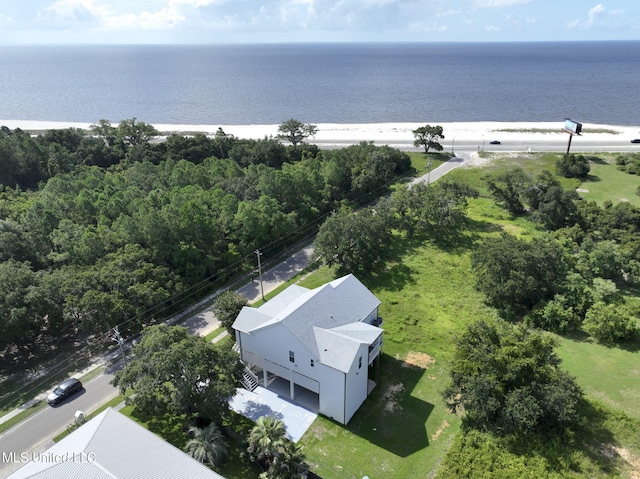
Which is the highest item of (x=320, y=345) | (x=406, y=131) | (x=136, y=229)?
(x=136, y=229)

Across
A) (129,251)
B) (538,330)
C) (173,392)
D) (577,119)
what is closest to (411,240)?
(538,330)

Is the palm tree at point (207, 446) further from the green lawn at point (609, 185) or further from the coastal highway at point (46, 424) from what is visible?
the green lawn at point (609, 185)

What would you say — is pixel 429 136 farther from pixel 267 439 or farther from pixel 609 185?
pixel 267 439

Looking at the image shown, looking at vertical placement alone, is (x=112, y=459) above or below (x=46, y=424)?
above

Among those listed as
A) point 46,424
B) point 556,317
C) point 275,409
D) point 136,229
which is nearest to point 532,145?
point 556,317

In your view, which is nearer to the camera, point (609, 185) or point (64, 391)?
point (64, 391)
